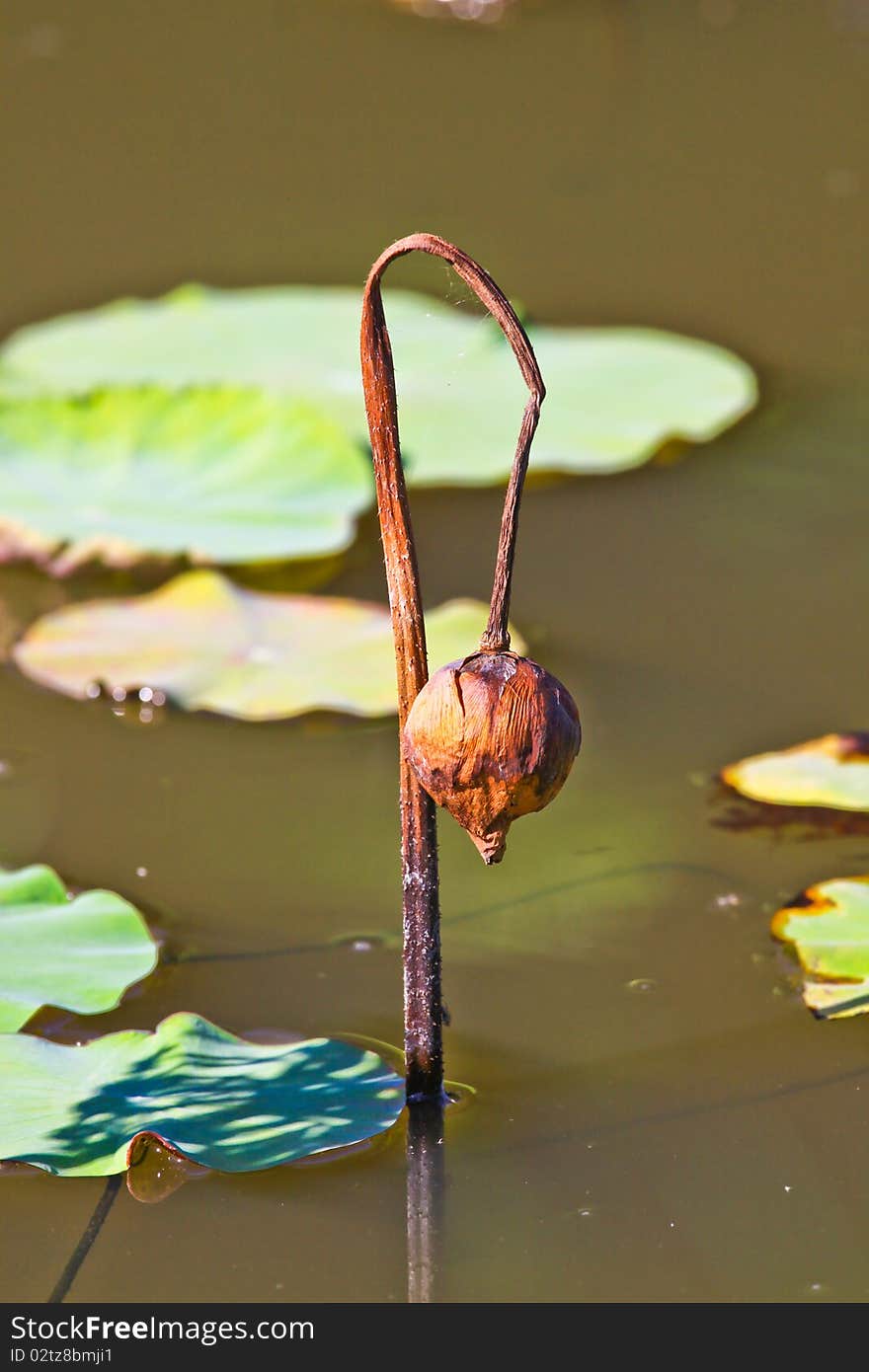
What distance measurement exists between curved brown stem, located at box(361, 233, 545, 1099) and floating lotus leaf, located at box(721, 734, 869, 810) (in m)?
0.59

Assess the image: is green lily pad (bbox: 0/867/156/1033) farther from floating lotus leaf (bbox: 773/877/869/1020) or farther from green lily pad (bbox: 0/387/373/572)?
green lily pad (bbox: 0/387/373/572)

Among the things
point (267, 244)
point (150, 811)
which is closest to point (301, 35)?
point (267, 244)

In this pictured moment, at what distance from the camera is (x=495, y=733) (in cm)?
109

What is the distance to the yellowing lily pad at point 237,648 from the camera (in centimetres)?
207

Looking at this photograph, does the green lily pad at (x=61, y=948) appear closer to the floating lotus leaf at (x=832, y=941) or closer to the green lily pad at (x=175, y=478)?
the floating lotus leaf at (x=832, y=941)

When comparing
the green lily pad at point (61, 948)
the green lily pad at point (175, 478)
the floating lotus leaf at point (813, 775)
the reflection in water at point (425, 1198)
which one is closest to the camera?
the reflection in water at point (425, 1198)

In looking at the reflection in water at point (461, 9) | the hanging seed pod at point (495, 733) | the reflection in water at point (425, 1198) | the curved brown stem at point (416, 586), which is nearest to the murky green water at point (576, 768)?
the reflection in water at point (425, 1198)

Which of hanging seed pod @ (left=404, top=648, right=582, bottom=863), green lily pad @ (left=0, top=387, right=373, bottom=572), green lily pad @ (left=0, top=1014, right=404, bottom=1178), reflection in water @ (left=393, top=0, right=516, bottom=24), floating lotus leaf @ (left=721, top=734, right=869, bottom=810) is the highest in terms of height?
reflection in water @ (left=393, top=0, right=516, bottom=24)

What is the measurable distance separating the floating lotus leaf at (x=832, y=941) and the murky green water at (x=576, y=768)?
3 cm

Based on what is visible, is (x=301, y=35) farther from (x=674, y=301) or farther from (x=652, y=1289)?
(x=652, y=1289)

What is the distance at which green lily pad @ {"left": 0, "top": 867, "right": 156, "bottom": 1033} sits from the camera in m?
1.52

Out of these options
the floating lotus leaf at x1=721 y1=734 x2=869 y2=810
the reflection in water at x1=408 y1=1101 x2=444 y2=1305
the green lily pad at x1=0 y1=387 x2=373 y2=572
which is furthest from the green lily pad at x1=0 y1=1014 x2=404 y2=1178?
the green lily pad at x1=0 y1=387 x2=373 y2=572

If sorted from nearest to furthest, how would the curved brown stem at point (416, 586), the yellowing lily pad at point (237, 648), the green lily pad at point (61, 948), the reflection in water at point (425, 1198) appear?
1. the curved brown stem at point (416, 586)
2. the reflection in water at point (425, 1198)
3. the green lily pad at point (61, 948)
4. the yellowing lily pad at point (237, 648)

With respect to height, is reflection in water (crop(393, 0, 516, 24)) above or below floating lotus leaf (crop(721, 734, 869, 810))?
above
